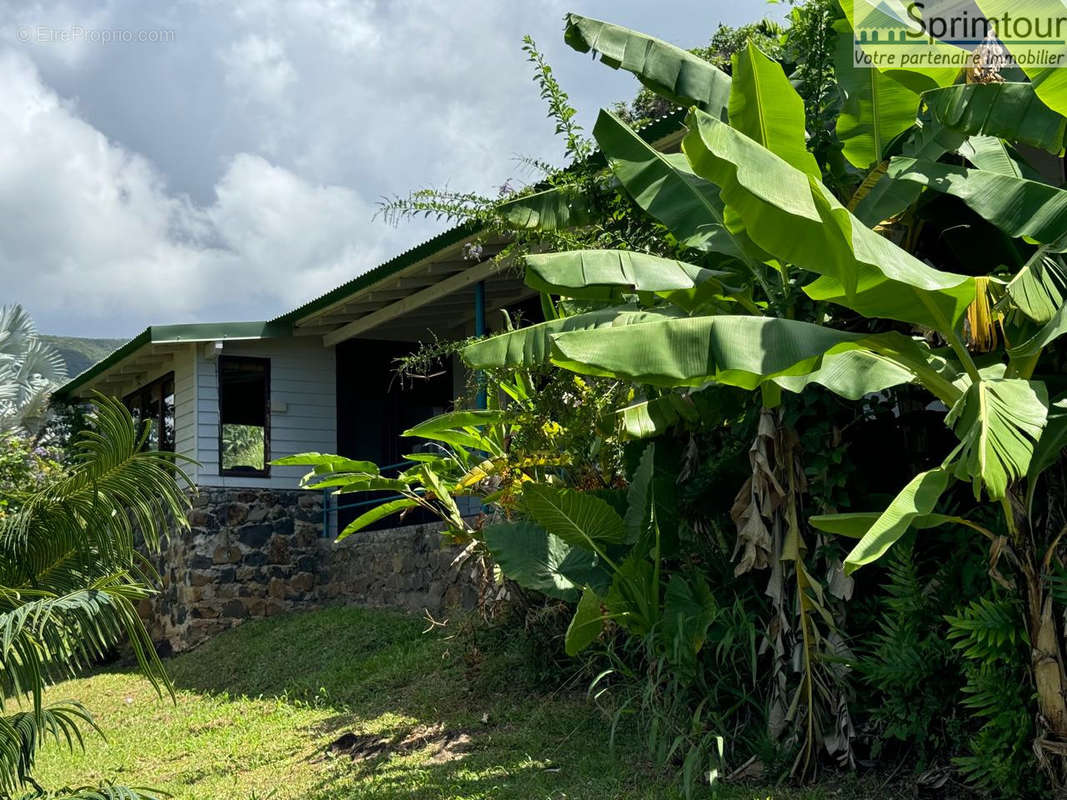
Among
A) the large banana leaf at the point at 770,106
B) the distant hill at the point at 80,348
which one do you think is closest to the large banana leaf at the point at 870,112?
the large banana leaf at the point at 770,106

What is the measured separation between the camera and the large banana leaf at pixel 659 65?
666 cm

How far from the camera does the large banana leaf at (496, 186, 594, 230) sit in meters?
7.82

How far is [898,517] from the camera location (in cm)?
436

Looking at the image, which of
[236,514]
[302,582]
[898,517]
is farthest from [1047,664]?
[236,514]

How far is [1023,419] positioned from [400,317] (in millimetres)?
11819

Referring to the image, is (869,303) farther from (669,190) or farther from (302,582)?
(302,582)

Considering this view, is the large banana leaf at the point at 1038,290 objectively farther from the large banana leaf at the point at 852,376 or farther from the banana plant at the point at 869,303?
the large banana leaf at the point at 852,376

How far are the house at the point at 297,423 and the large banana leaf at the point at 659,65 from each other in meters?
6.63

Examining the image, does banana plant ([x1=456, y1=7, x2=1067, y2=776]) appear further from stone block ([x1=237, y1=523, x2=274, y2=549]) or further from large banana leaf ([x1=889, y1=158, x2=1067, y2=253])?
stone block ([x1=237, y1=523, x2=274, y2=549])

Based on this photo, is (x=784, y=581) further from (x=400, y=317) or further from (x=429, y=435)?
(x=400, y=317)

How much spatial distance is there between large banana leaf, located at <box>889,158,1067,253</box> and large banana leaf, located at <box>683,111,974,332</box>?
100 centimetres

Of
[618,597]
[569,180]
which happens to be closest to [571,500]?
[618,597]

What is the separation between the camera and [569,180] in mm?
8070

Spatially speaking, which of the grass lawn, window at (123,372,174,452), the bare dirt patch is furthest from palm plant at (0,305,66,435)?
the bare dirt patch
